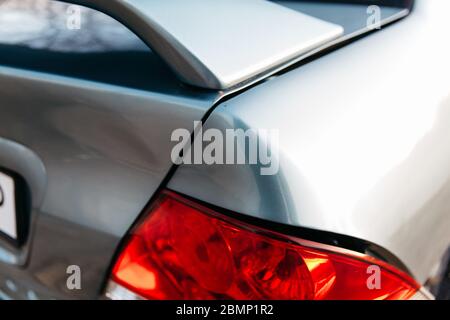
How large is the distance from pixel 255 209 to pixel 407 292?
0.39 metres

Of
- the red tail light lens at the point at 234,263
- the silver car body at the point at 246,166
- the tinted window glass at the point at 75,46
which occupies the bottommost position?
the red tail light lens at the point at 234,263

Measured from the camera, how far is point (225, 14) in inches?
54.2

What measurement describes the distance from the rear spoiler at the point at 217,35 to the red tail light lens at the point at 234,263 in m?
0.27

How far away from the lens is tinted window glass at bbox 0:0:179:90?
1210mm

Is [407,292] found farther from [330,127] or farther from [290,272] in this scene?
[330,127]

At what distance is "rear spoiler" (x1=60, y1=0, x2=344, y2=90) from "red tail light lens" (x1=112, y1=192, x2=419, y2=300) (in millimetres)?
275

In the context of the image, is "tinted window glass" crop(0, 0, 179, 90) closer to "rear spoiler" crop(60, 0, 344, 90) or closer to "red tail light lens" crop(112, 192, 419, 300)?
"rear spoiler" crop(60, 0, 344, 90)

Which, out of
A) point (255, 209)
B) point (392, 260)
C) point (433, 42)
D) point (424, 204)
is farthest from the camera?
point (433, 42)

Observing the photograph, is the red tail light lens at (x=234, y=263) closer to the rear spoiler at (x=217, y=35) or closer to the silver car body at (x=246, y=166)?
the silver car body at (x=246, y=166)

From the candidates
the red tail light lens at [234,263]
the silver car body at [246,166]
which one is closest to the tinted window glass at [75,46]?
the silver car body at [246,166]

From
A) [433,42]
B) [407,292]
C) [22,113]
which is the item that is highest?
[433,42]

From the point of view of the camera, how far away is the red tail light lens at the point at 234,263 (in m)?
1.05

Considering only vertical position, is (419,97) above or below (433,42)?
below

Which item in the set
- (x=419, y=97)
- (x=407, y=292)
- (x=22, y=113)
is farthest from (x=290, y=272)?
(x=22, y=113)
